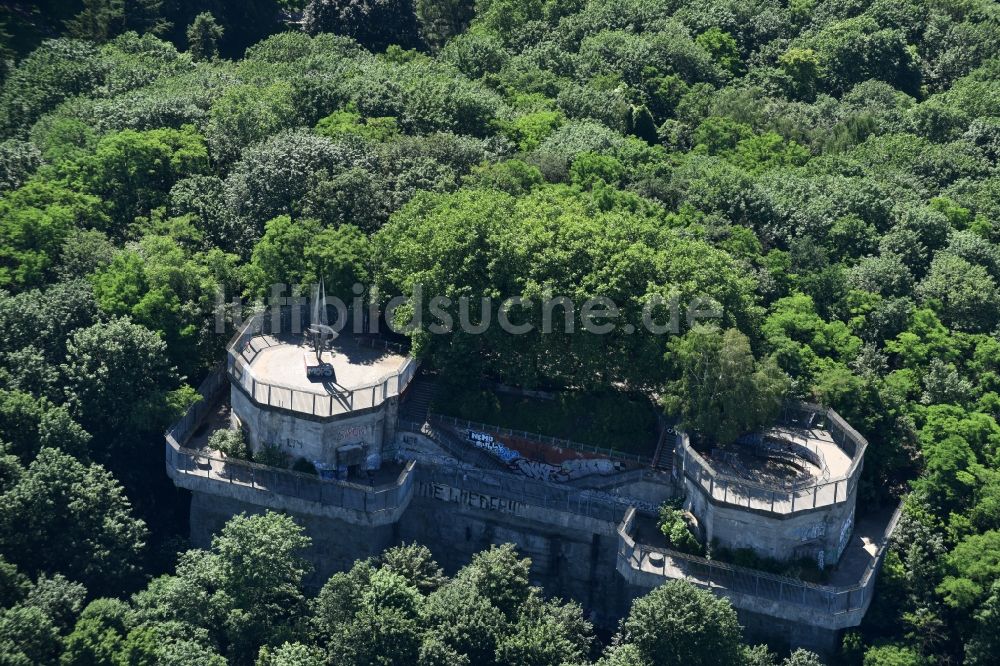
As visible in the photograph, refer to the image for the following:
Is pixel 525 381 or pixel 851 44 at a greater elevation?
pixel 851 44

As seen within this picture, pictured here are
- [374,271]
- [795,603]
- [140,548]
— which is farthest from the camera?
[374,271]

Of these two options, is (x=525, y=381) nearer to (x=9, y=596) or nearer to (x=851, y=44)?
(x=9, y=596)

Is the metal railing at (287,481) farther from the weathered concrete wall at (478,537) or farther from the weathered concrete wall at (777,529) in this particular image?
the weathered concrete wall at (777,529)

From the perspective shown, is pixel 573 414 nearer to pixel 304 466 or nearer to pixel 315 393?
pixel 315 393

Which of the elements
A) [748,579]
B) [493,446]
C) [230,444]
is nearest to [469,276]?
[493,446]

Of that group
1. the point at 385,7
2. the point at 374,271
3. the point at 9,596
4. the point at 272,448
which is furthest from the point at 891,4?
the point at 9,596

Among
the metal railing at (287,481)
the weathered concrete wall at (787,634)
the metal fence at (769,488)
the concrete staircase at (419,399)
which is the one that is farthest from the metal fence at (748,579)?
the concrete staircase at (419,399)
